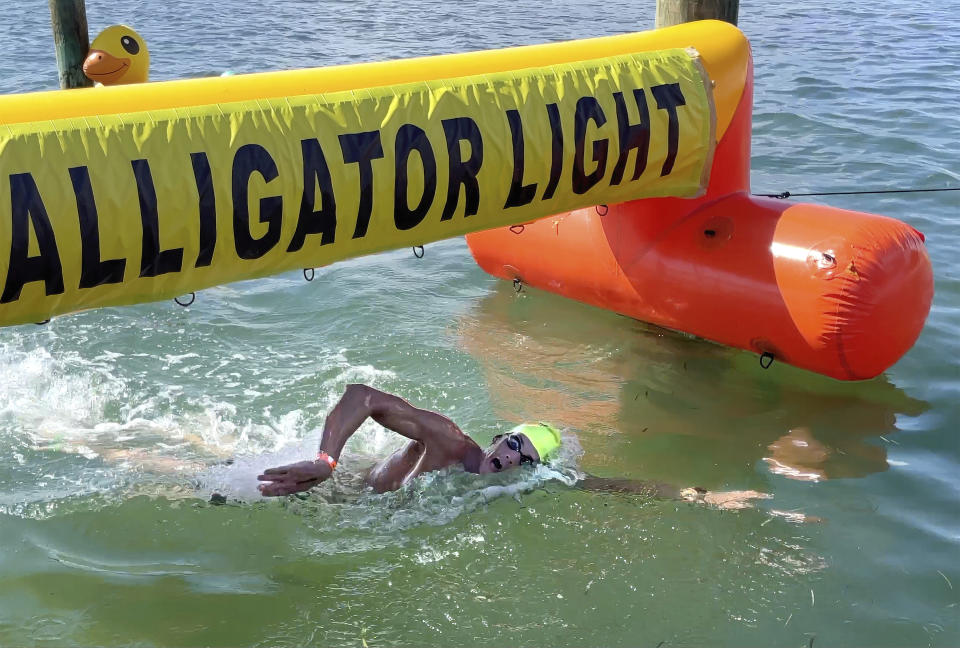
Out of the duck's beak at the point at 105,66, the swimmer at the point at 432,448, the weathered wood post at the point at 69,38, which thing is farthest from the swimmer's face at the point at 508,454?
the weathered wood post at the point at 69,38

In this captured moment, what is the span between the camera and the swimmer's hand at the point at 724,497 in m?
4.51

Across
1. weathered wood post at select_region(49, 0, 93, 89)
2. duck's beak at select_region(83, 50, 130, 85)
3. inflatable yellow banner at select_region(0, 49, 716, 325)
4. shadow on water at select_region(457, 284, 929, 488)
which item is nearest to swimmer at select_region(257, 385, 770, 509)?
shadow on water at select_region(457, 284, 929, 488)

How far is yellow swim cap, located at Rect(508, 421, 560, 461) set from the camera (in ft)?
14.5

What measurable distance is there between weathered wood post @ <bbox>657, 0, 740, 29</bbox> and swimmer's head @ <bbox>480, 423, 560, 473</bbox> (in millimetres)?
2818

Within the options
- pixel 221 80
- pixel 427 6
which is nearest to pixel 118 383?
pixel 221 80

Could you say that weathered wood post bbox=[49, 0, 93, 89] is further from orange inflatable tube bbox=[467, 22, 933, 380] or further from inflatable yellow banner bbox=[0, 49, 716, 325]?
inflatable yellow banner bbox=[0, 49, 716, 325]

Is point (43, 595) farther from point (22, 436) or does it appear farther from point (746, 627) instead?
point (746, 627)

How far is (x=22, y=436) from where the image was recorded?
4.97 metres

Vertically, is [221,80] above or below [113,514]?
above

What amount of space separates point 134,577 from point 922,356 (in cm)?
447

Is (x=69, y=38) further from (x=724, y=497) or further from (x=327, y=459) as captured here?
(x=724, y=497)

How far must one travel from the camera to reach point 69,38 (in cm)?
843

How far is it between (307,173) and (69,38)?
5638mm

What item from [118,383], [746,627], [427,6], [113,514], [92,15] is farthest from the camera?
[427,6]
